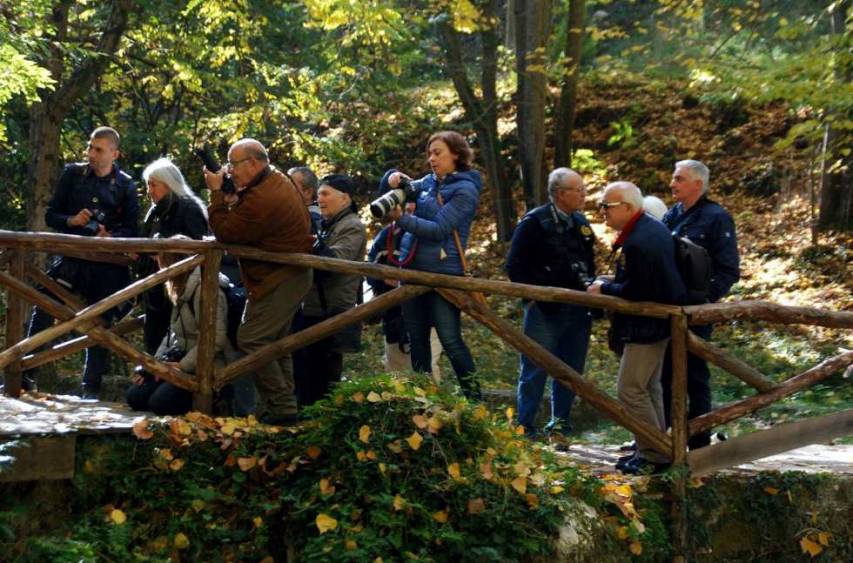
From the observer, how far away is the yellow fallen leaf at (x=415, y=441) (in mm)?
6145

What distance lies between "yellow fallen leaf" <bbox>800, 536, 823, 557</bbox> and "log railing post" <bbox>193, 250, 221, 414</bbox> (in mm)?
3709

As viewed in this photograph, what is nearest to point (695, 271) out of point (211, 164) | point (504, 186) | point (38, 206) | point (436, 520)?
point (436, 520)

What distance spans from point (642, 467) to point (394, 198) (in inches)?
88.3

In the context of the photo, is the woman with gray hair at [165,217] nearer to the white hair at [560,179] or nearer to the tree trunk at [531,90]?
the white hair at [560,179]

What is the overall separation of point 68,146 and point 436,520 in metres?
9.80

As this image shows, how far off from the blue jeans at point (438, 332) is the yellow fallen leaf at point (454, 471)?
3.62 feet

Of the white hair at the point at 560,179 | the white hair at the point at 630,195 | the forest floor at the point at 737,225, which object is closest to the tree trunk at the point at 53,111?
the forest floor at the point at 737,225

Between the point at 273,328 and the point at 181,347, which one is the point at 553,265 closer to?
the point at 273,328

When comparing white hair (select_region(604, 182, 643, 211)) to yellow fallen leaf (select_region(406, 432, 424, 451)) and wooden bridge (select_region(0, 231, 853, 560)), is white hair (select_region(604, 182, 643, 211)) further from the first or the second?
yellow fallen leaf (select_region(406, 432, 424, 451))

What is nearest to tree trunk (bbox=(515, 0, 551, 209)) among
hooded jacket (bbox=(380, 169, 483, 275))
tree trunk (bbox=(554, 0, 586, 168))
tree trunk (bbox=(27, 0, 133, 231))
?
tree trunk (bbox=(554, 0, 586, 168))

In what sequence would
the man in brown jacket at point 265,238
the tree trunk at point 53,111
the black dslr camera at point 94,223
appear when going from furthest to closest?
the tree trunk at point 53,111 < the black dslr camera at point 94,223 < the man in brown jacket at point 265,238


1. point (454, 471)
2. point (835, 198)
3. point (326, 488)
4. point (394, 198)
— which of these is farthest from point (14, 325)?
point (835, 198)

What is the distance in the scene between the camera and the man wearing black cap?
7.53m

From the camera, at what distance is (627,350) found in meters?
6.82
